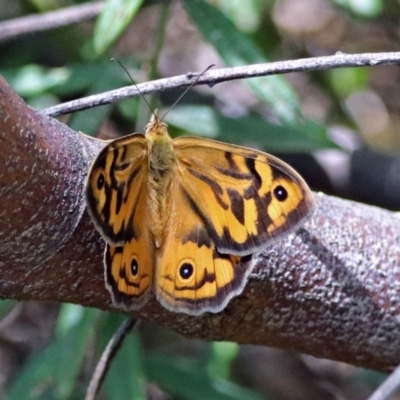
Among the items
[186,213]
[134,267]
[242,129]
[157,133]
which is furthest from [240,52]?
[134,267]

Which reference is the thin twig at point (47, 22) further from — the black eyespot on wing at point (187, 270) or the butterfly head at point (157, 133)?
the black eyespot on wing at point (187, 270)

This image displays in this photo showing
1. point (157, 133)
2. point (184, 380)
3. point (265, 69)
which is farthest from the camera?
point (184, 380)

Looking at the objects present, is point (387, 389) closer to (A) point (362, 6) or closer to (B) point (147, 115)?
(B) point (147, 115)

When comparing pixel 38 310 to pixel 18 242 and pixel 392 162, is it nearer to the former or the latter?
pixel 392 162

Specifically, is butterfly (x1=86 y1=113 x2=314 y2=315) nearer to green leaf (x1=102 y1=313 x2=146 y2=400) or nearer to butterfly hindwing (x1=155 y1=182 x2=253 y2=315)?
butterfly hindwing (x1=155 y1=182 x2=253 y2=315)

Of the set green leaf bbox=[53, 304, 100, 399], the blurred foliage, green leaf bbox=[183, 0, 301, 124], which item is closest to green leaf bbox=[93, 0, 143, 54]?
the blurred foliage

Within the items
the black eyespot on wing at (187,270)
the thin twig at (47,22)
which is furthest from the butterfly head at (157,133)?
the thin twig at (47,22)
